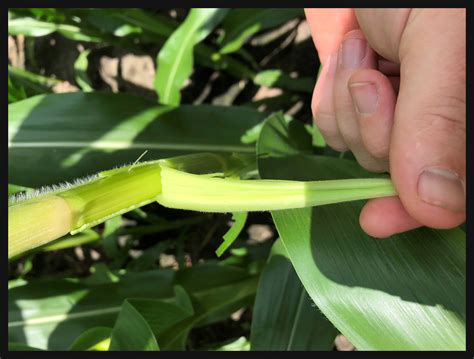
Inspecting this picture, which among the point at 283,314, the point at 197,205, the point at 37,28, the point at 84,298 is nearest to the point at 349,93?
the point at 197,205

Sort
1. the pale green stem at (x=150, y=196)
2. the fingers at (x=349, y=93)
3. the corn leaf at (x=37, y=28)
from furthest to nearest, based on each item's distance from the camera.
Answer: the corn leaf at (x=37, y=28), the fingers at (x=349, y=93), the pale green stem at (x=150, y=196)

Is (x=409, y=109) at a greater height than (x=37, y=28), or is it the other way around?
(x=409, y=109)

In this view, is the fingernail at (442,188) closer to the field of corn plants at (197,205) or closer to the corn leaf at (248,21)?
the field of corn plants at (197,205)

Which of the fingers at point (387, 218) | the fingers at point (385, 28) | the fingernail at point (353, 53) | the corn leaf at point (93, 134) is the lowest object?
the corn leaf at point (93, 134)

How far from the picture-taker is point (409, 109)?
48cm

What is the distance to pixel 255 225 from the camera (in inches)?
52.2

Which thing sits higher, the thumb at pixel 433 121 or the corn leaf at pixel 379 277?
the thumb at pixel 433 121

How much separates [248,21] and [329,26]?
1.35 feet

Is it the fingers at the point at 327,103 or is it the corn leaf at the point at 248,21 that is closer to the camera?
the fingers at the point at 327,103

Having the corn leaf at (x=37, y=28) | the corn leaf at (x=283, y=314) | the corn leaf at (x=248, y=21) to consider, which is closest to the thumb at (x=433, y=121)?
the corn leaf at (x=283, y=314)

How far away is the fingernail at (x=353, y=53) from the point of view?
0.63 metres

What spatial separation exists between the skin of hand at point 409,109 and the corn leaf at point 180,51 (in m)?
0.47

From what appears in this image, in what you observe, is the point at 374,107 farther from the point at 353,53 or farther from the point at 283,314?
the point at 283,314

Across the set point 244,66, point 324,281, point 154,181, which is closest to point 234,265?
point 244,66
